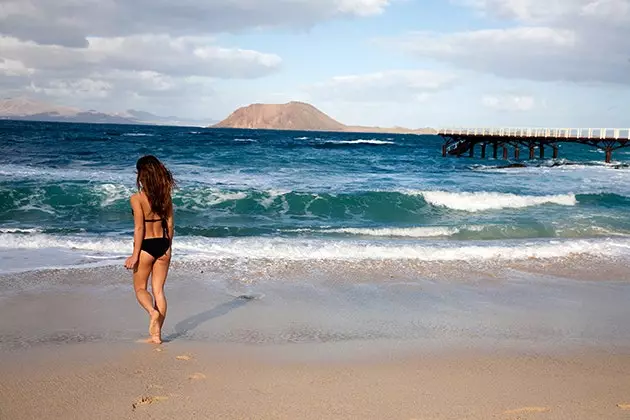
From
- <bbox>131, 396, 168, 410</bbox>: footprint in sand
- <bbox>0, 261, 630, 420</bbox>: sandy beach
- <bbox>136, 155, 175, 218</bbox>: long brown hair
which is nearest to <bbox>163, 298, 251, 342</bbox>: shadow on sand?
<bbox>0, 261, 630, 420</bbox>: sandy beach

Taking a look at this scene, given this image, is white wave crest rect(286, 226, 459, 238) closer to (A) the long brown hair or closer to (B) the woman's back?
(B) the woman's back

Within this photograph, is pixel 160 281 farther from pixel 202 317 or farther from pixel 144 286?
pixel 202 317

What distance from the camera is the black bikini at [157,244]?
17.5 ft

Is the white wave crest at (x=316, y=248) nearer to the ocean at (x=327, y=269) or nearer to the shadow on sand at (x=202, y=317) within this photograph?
the ocean at (x=327, y=269)

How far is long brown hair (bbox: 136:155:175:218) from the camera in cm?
517

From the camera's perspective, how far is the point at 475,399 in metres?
4.16

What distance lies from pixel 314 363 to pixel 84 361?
1.86 meters

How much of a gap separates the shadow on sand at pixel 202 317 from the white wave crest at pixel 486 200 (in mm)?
14111

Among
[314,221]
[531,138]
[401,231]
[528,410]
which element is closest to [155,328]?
[528,410]

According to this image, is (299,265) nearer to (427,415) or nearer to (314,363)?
(314,363)

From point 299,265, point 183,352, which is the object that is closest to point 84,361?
point 183,352

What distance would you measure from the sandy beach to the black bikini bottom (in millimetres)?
818

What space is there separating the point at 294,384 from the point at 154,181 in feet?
7.01

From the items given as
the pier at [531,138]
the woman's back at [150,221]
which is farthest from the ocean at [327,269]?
the pier at [531,138]
